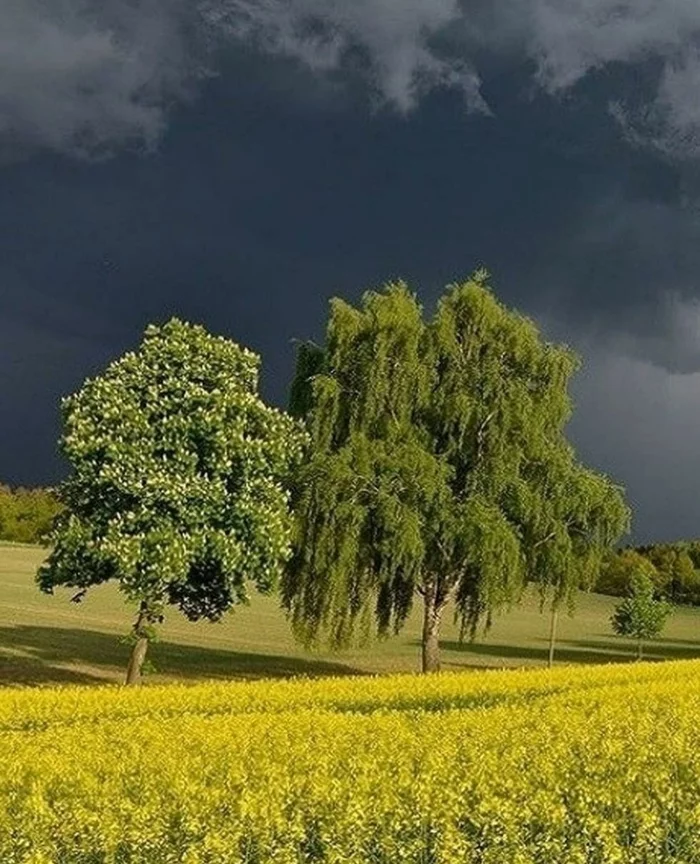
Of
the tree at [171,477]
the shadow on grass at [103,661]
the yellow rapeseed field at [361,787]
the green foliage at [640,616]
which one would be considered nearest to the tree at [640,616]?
the green foliage at [640,616]

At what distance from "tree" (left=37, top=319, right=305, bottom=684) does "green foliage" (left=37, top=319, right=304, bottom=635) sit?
33mm

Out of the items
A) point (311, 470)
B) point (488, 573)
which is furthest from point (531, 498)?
point (311, 470)

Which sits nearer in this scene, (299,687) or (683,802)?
(683,802)

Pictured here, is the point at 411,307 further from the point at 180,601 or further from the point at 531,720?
the point at 531,720

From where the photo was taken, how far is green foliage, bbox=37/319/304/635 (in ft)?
99.2

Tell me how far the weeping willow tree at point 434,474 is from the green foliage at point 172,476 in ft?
13.1

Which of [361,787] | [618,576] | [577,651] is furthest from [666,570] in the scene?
[361,787]

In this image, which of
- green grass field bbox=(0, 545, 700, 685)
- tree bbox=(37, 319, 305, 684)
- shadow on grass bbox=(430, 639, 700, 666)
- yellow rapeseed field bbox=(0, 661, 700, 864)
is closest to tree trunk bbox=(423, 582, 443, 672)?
green grass field bbox=(0, 545, 700, 685)

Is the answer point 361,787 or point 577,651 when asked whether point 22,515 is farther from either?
point 361,787

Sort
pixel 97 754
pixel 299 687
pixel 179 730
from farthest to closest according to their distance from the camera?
pixel 299 687 < pixel 179 730 < pixel 97 754

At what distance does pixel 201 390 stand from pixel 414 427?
9.00 meters

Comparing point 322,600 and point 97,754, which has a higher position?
point 322,600

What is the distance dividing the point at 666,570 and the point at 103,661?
111069 millimetres

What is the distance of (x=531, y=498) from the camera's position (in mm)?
37625
